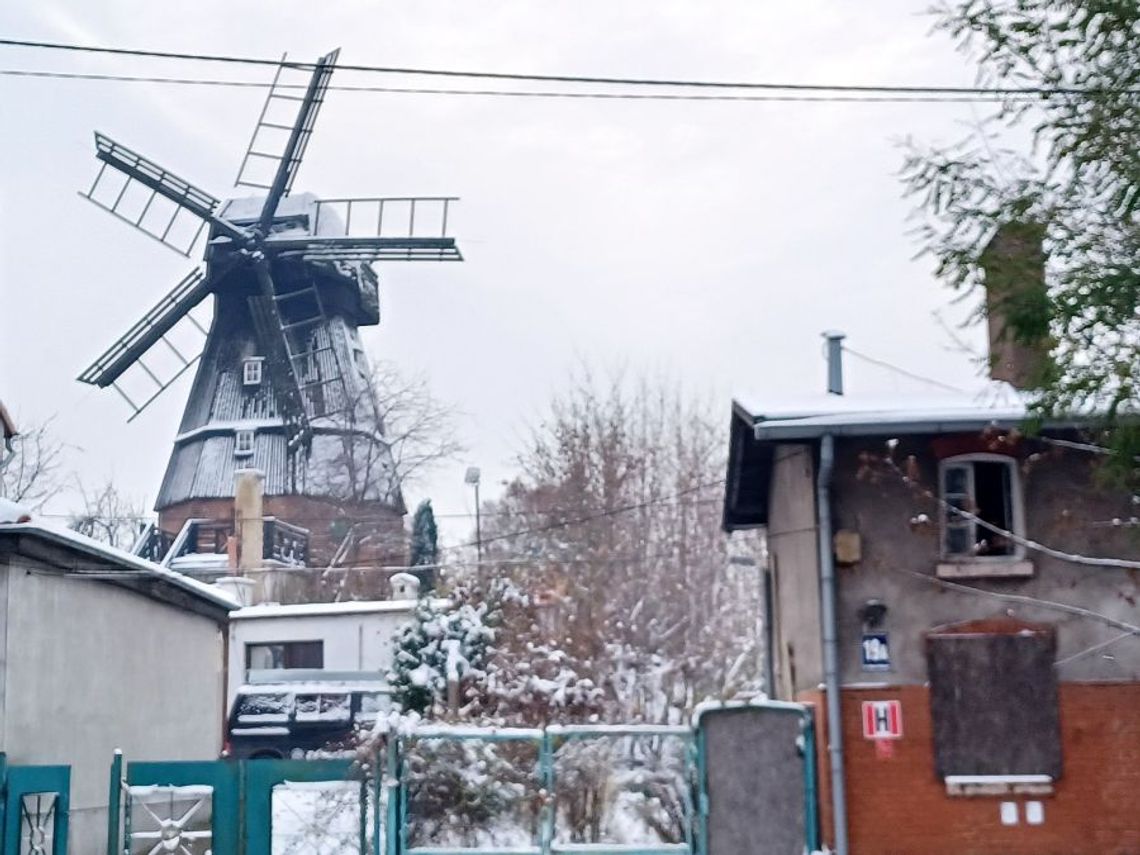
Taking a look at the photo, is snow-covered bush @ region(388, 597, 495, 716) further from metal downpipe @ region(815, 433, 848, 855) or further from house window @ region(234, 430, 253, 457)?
house window @ region(234, 430, 253, 457)

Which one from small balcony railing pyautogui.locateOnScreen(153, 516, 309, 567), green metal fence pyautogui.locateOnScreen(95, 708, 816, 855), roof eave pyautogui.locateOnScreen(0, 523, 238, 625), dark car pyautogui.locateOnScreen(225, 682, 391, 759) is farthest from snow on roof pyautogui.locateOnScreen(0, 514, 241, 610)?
small balcony railing pyautogui.locateOnScreen(153, 516, 309, 567)

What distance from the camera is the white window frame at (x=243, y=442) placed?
5294cm

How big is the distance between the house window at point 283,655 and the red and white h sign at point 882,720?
81.7 ft

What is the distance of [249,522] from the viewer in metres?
45.8

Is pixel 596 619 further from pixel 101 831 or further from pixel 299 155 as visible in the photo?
pixel 299 155

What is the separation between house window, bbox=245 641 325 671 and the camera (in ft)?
129

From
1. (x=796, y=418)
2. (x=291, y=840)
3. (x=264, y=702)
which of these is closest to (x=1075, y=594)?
(x=796, y=418)

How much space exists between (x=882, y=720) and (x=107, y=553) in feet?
35.8

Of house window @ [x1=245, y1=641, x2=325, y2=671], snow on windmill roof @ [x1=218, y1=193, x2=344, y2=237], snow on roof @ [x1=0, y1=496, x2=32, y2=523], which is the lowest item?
house window @ [x1=245, y1=641, x2=325, y2=671]

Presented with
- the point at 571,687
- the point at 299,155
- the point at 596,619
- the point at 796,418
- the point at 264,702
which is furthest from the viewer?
the point at 299,155

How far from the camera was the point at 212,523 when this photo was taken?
5169cm

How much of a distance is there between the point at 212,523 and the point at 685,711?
28.6m

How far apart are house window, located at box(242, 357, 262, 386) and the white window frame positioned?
1.66 metres

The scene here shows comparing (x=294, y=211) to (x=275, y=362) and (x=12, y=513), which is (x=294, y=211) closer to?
(x=275, y=362)
